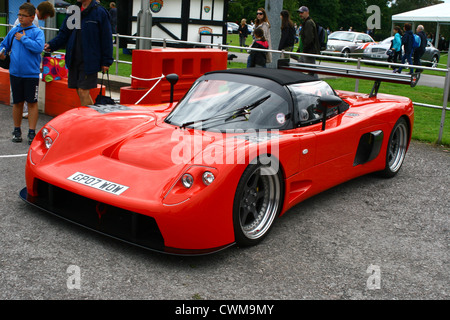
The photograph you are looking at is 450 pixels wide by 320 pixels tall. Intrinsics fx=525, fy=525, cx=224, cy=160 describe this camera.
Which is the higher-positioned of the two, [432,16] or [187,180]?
[432,16]

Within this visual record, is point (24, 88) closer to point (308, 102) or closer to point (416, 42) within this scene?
point (308, 102)

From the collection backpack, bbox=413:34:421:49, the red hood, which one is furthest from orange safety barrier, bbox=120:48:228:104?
backpack, bbox=413:34:421:49

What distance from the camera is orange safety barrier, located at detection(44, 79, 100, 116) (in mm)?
7980

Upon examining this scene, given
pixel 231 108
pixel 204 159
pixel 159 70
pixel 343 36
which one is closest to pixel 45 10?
pixel 159 70

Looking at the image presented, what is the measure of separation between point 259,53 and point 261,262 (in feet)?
23.0

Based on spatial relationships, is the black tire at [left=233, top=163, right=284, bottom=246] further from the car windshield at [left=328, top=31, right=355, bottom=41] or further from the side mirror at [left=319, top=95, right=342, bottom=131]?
the car windshield at [left=328, top=31, right=355, bottom=41]

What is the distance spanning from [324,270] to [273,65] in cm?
803

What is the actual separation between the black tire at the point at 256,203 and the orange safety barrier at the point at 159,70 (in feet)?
13.8

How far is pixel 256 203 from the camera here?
393cm

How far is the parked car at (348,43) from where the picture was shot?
26330mm

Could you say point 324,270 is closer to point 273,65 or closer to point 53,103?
point 53,103

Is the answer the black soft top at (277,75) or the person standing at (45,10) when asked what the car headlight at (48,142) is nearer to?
the black soft top at (277,75)
